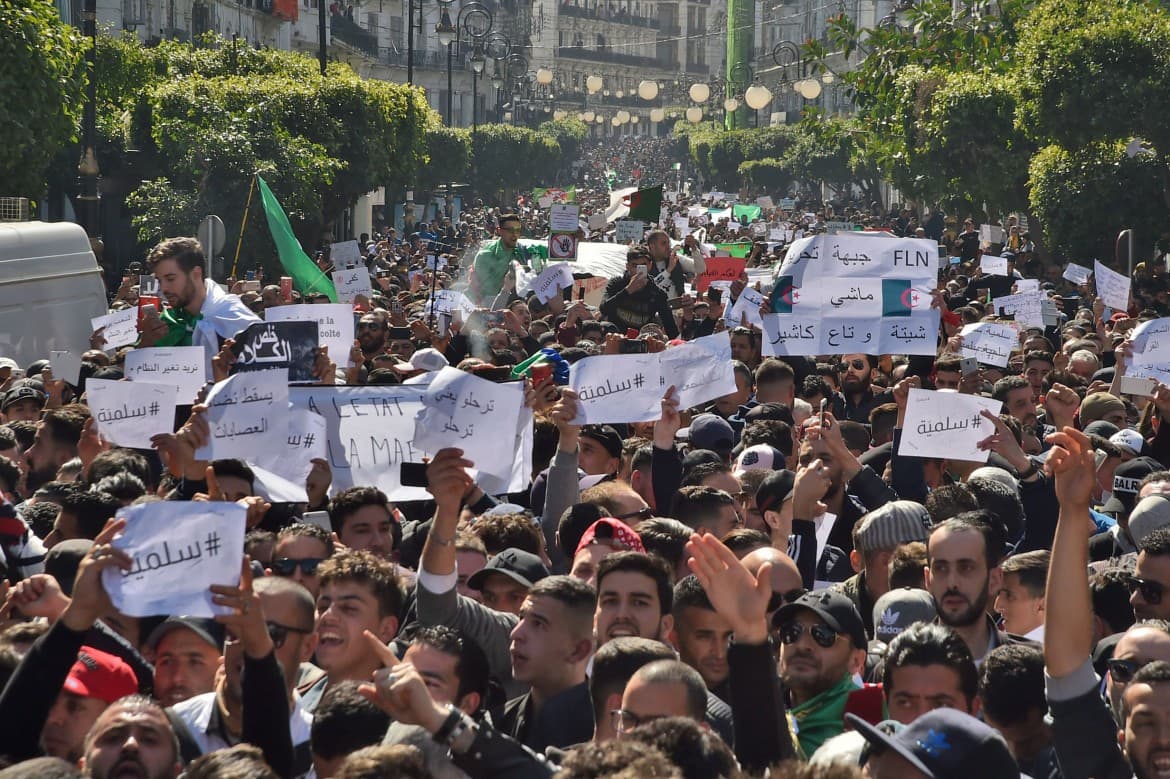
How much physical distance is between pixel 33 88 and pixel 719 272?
790 centimetres

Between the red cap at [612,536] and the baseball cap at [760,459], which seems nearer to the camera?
the red cap at [612,536]

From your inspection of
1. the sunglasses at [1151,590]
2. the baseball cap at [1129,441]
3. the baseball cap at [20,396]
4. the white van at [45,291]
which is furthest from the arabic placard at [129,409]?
the white van at [45,291]

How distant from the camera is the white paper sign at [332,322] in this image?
10.6 metres

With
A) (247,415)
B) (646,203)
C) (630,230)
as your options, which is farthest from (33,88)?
(247,415)

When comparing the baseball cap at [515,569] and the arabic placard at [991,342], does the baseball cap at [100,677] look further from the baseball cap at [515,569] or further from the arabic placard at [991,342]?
the arabic placard at [991,342]

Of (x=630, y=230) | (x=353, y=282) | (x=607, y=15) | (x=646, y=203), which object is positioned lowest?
(x=353, y=282)

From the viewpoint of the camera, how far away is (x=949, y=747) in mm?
3865

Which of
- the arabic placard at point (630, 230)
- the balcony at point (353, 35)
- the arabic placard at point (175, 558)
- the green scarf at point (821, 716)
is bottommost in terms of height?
the green scarf at point (821, 716)

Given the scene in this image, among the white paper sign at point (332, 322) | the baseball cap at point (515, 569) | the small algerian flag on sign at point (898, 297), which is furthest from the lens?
the small algerian flag on sign at point (898, 297)

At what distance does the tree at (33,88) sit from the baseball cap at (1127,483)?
15002mm

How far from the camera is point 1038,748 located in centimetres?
489

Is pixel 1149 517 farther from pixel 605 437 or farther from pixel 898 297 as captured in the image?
pixel 898 297

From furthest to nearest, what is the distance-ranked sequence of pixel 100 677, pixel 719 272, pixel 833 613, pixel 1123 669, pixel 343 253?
pixel 719 272 → pixel 343 253 → pixel 833 613 → pixel 1123 669 → pixel 100 677

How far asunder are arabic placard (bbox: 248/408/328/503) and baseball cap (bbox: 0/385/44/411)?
2.85 meters
